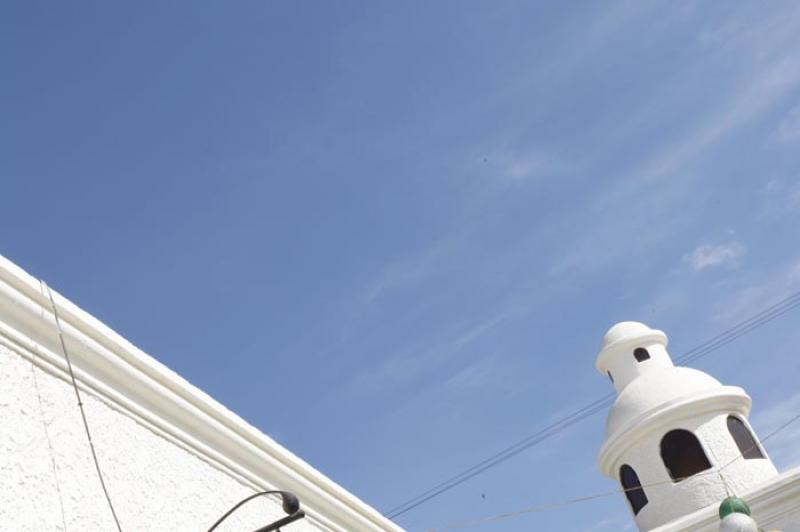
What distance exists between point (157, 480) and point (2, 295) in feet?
3.63

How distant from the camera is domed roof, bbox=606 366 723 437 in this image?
536 inches

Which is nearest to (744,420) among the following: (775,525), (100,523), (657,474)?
(657,474)

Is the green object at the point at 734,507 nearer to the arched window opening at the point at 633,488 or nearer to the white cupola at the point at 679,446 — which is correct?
the white cupola at the point at 679,446

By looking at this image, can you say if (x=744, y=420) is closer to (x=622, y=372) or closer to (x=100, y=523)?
(x=622, y=372)

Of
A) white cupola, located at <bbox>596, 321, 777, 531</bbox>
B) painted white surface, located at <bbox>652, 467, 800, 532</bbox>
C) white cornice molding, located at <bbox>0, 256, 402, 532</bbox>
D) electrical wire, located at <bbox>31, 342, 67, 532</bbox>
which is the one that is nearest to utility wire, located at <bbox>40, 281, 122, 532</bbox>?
white cornice molding, located at <bbox>0, 256, 402, 532</bbox>

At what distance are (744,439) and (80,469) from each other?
12215mm

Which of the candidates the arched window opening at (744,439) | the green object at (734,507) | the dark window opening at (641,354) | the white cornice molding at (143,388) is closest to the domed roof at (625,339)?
the dark window opening at (641,354)

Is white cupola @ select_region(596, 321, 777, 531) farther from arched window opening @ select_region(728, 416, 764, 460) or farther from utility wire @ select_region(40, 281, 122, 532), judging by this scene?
utility wire @ select_region(40, 281, 122, 532)

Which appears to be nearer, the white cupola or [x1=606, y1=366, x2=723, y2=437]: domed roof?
the white cupola

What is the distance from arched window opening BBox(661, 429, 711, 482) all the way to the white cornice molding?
9.18 metres

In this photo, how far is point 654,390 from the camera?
45.7ft

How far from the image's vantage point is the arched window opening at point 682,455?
1301 cm

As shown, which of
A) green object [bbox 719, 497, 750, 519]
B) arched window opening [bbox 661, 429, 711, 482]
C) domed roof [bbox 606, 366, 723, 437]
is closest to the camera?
green object [bbox 719, 497, 750, 519]

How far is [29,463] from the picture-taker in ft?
10.7
